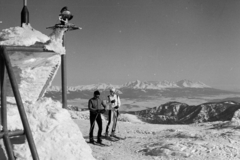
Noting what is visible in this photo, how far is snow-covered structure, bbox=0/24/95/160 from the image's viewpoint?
3168 millimetres

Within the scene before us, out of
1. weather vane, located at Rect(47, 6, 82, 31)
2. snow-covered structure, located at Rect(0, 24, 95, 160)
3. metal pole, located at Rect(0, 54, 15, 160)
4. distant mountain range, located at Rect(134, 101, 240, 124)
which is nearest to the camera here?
metal pole, located at Rect(0, 54, 15, 160)

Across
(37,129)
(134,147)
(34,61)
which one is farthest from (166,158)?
(34,61)

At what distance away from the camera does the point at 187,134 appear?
8828mm

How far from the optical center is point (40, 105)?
3.51 m

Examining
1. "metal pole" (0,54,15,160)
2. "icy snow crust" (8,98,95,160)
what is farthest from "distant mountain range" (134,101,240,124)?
"metal pole" (0,54,15,160)

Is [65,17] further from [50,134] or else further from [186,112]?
[186,112]

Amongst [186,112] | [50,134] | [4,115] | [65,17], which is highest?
[65,17]

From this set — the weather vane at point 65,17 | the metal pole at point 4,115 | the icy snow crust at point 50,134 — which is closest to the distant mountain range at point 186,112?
the weather vane at point 65,17

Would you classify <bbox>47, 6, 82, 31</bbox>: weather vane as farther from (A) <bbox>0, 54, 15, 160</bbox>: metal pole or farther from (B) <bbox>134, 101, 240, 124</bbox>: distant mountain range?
(B) <bbox>134, 101, 240, 124</bbox>: distant mountain range

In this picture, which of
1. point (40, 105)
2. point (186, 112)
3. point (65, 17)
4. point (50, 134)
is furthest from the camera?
point (186, 112)

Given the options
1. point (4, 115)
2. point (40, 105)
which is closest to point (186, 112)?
point (40, 105)

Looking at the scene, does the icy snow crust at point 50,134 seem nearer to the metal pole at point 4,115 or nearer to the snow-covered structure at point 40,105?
the snow-covered structure at point 40,105

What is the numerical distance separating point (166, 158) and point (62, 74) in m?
3.75

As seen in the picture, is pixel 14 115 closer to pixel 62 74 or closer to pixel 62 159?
pixel 62 159
